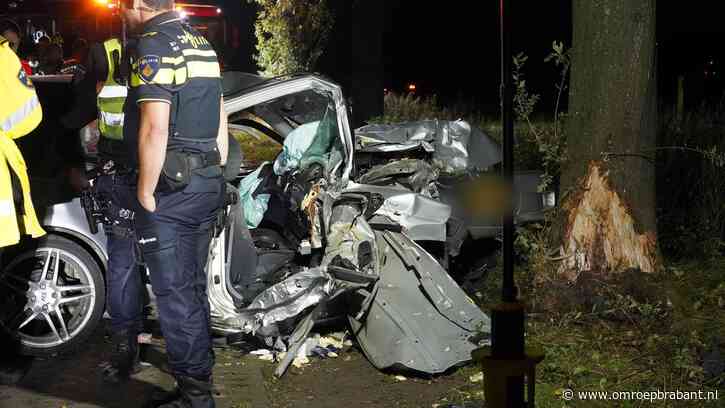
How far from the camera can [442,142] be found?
7.14 metres

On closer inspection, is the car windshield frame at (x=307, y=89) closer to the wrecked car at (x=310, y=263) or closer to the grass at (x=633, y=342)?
the wrecked car at (x=310, y=263)

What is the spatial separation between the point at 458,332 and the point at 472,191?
128 centimetres

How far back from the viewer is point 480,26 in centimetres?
2480

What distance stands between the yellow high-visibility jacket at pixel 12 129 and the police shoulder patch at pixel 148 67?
668mm

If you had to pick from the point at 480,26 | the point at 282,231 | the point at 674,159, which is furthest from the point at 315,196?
the point at 480,26

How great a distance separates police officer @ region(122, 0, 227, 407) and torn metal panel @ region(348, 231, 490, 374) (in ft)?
4.30

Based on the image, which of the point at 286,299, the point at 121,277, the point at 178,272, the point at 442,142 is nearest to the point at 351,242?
the point at 286,299

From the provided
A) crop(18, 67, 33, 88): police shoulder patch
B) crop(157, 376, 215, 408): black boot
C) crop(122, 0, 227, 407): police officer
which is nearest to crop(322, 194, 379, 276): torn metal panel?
crop(122, 0, 227, 407): police officer

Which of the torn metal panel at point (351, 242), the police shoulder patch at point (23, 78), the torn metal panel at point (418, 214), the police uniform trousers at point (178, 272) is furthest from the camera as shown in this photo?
the torn metal panel at point (418, 214)

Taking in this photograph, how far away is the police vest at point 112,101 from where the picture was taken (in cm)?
495

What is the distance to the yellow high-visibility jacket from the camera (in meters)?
4.31

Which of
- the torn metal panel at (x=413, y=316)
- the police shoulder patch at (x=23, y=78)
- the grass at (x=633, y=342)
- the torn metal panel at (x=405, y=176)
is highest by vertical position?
the police shoulder patch at (x=23, y=78)

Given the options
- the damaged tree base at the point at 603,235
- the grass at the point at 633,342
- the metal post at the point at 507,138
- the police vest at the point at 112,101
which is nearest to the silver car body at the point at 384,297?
the grass at the point at 633,342

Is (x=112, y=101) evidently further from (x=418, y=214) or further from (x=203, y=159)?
(x=418, y=214)
